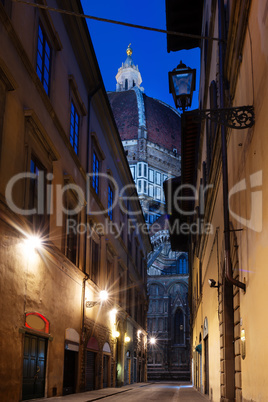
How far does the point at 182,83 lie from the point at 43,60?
17.5 ft

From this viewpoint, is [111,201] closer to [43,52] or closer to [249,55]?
[43,52]

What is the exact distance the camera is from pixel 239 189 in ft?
27.9

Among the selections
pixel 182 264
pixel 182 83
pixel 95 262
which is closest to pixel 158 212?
pixel 182 264

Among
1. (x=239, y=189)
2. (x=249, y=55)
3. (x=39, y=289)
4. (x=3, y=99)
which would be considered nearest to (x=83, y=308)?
(x=39, y=289)

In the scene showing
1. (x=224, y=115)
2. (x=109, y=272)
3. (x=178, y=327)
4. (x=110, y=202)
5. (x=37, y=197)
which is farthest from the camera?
(x=178, y=327)

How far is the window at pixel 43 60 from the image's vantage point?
13852 millimetres

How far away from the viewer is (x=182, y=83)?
1058cm

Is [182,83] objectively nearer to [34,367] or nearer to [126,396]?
[34,367]

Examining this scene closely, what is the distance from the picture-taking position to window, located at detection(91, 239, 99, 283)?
20.9 m

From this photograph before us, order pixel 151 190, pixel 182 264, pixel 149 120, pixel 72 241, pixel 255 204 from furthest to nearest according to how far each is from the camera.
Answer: pixel 149 120, pixel 151 190, pixel 182 264, pixel 72 241, pixel 255 204

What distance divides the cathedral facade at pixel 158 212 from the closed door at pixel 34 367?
6083cm

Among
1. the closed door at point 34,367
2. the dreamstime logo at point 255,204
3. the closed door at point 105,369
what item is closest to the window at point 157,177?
the closed door at point 105,369

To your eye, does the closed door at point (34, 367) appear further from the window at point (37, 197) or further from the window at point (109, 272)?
the window at point (109, 272)

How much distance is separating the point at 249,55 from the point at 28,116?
6.35 metres
